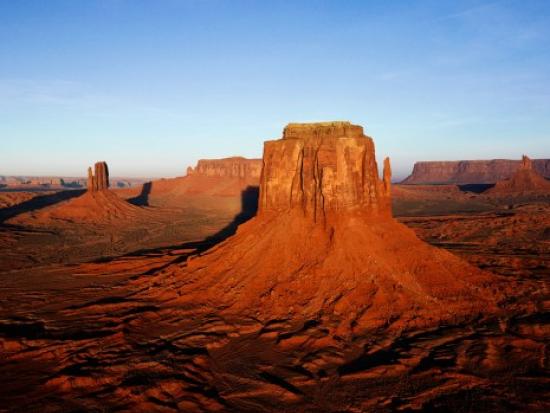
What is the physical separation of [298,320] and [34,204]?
69.0 m

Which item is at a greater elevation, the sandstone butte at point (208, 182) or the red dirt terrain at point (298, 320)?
the sandstone butte at point (208, 182)

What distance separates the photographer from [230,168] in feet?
349

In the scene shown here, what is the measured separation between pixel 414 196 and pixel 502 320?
7906 cm

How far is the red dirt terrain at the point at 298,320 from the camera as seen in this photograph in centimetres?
1205

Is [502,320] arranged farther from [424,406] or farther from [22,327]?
[22,327]

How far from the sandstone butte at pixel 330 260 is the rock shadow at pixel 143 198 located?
57891 millimetres

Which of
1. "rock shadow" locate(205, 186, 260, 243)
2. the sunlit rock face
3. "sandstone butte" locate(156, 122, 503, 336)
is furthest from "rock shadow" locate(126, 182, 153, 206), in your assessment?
the sunlit rock face

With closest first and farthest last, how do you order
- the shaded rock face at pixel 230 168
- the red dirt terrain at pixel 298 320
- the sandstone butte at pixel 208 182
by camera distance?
the red dirt terrain at pixel 298 320 → the sandstone butte at pixel 208 182 → the shaded rock face at pixel 230 168

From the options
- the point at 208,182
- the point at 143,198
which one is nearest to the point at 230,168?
the point at 208,182

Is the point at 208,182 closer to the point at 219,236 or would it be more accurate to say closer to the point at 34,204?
the point at 34,204

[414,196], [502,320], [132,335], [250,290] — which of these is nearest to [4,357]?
[132,335]

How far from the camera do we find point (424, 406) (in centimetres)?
1123

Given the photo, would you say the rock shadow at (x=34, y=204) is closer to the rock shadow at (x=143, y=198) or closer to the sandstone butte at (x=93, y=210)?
the sandstone butte at (x=93, y=210)

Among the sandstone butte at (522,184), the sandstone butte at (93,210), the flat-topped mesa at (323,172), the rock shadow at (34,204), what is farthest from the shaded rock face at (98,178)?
the sandstone butte at (522,184)
